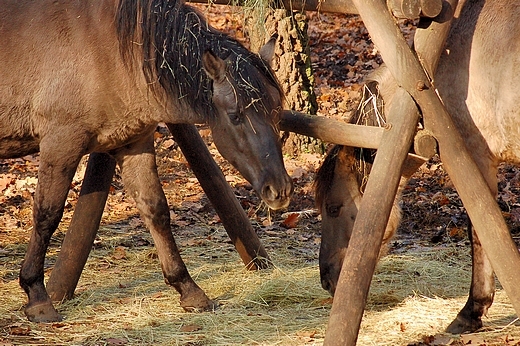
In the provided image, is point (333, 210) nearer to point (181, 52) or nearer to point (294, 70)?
point (181, 52)

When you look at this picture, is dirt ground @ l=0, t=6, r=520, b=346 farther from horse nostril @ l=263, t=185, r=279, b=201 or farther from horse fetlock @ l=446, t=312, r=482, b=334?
horse nostril @ l=263, t=185, r=279, b=201

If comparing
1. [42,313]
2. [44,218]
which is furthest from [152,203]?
[42,313]

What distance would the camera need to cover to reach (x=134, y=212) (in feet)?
27.5

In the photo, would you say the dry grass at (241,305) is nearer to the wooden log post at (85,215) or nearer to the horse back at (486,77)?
the wooden log post at (85,215)

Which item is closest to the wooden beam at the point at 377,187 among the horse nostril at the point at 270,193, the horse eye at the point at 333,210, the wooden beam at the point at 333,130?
the wooden beam at the point at 333,130

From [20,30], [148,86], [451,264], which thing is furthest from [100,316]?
[451,264]

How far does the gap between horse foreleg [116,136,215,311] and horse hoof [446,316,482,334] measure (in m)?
1.70

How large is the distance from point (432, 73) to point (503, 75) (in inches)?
18.9

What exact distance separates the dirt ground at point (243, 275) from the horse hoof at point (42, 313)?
0.24 ft

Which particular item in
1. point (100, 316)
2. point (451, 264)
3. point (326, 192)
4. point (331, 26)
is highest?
point (331, 26)

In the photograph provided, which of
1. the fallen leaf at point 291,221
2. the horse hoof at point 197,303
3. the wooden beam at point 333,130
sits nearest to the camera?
the wooden beam at point 333,130

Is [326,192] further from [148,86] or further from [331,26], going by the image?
[331,26]

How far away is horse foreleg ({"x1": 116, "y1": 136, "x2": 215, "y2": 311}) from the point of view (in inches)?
227

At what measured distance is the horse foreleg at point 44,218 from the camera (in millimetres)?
5332
